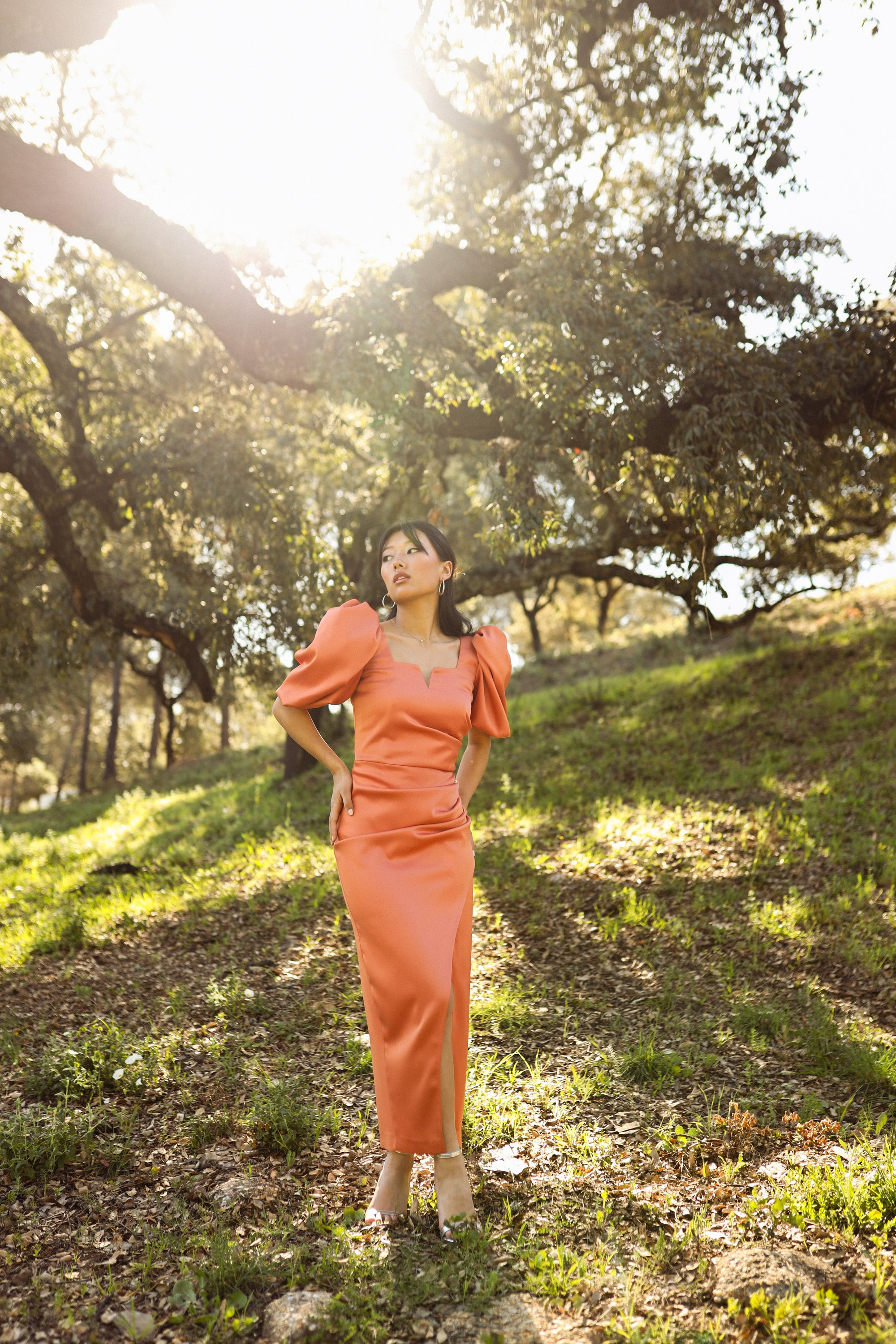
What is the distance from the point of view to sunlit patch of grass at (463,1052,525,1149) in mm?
3828

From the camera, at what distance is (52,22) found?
671 cm

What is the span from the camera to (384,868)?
10.2 ft

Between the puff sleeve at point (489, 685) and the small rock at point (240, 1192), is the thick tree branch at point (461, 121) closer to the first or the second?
the puff sleeve at point (489, 685)

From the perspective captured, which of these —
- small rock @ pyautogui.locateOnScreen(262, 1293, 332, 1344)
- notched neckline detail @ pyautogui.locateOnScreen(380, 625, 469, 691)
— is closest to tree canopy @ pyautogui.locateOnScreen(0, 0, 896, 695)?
notched neckline detail @ pyautogui.locateOnScreen(380, 625, 469, 691)

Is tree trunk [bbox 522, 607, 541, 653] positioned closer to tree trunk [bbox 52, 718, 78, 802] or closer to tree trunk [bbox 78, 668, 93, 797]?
tree trunk [bbox 78, 668, 93, 797]

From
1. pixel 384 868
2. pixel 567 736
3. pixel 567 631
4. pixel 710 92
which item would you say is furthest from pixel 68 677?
pixel 567 631

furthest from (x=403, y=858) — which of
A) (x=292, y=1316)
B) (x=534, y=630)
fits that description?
(x=534, y=630)

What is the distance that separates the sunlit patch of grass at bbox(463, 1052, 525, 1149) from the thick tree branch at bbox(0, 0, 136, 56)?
7.94m

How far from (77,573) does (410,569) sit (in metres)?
7.57

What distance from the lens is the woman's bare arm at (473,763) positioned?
3543 mm

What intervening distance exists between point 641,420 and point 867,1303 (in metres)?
5.52

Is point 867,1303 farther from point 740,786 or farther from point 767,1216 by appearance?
point 740,786

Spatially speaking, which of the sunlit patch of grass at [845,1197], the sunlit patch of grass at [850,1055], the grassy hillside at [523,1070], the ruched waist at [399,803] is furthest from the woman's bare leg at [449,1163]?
the sunlit patch of grass at [850,1055]

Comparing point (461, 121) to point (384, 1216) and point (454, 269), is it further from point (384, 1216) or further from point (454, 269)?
point (384, 1216)
